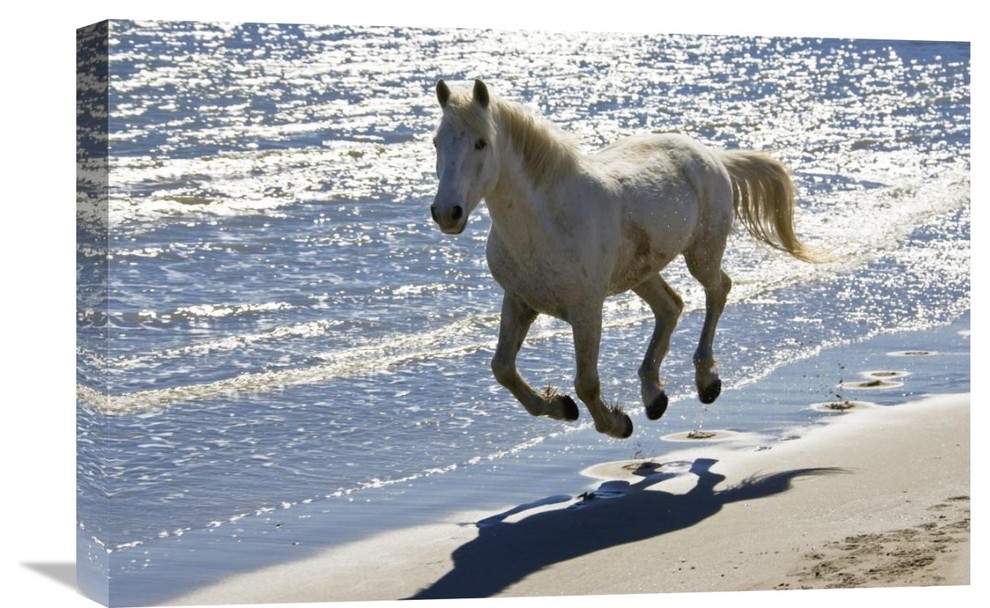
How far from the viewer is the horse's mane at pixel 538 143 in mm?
7074

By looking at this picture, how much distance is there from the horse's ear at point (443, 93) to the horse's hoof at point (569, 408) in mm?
1471

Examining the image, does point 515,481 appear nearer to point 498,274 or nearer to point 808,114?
point 498,274

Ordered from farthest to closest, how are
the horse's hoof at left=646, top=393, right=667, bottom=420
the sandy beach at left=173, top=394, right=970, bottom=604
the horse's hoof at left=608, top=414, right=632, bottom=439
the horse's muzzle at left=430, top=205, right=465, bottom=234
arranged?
the horse's hoof at left=646, top=393, right=667, bottom=420 < the horse's hoof at left=608, top=414, right=632, bottom=439 < the sandy beach at left=173, top=394, right=970, bottom=604 < the horse's muzzle at left=430, top=205, right=465, bottom=234

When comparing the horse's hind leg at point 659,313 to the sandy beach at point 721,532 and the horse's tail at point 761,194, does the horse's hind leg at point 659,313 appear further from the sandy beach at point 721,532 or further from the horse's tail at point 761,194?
the horse's tail at point 761,194

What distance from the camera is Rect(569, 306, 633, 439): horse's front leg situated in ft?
24.6

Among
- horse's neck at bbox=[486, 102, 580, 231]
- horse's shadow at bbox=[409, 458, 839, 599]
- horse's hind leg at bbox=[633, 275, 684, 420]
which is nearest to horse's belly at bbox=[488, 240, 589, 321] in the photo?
horse's neck at bbox=[486, 102, 580, 231]

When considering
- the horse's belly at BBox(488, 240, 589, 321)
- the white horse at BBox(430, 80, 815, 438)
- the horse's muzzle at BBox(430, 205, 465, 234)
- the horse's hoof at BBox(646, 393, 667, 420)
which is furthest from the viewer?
the horse's hoof at BBox(646, 393, 667, 420)

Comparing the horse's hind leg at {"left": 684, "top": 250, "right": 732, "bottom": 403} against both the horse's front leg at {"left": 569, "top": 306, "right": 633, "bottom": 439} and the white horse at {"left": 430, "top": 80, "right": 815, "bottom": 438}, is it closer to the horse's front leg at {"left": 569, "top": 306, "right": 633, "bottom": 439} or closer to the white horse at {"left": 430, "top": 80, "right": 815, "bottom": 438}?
the white horse at {"left": 430, "top": 80, "right": 815, "bottom": 438}

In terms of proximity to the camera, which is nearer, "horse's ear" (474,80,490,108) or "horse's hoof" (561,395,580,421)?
"horse's ear" (474,80,490,108)

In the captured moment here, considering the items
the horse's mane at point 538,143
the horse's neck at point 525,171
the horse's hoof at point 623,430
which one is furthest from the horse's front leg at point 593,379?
the horse's mane at point 538,143

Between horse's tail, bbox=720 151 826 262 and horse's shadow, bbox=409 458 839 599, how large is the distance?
1225mm

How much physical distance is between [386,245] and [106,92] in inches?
92.5

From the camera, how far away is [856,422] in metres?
8.14

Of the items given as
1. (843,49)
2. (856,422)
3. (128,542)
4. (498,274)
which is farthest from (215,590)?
(843,49)
